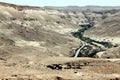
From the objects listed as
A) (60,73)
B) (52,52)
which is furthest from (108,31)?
(60,73)

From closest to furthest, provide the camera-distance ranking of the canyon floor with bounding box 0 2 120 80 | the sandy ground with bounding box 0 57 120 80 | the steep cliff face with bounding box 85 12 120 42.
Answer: the sandy ground with bounding box 0 57 120 80 → the canyon floor with bounding box 0 2 120 80 → the steep cliff face with bounding box 85 12 120 42

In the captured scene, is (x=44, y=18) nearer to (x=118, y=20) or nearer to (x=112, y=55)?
(x=118, y=20)

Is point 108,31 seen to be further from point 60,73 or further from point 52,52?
point 60,73

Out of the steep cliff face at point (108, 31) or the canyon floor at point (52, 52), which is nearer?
the canyon floor at point (52, 52)

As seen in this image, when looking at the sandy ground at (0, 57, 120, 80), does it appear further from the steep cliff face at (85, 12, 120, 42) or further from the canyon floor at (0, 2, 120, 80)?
the steep cliff face at (85, 12, 120, 42)

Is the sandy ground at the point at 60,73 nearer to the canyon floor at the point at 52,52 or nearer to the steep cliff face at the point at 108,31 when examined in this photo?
the canyon floor at the point at 52,52

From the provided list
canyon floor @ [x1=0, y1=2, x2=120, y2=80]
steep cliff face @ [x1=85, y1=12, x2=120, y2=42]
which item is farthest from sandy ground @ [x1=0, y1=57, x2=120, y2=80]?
steep cliff face @ [x1=85, y1=12, x2=120, y2=42]

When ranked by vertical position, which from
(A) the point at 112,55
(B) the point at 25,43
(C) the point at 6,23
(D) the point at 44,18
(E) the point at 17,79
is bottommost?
(E) the point at 17,79

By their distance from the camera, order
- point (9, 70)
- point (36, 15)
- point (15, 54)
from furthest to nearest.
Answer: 1. point (36, 15)
2. point (15, 54)
3. point (9, 70)

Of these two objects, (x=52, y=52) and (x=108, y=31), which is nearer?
(x=52, y=52)

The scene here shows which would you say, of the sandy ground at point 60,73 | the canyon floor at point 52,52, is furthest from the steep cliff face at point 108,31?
the sandy ground at point 60,73

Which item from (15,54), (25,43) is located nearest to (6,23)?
(25,43)
